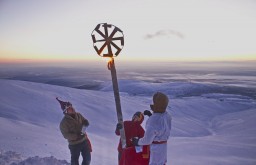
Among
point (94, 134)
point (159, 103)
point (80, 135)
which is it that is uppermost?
point (159, 103)

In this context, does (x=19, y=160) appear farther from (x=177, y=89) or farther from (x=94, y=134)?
(x=177, y=89)

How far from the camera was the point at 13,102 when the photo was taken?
49.4 feet

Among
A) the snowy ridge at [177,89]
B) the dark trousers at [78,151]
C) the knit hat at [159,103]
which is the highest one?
the knit hat at [159,103]

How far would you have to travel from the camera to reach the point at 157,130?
13.1 feet

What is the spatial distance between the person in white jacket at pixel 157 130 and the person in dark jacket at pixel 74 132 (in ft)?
4.67

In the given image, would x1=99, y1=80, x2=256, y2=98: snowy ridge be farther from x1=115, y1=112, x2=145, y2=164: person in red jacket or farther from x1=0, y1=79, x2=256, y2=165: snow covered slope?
x1=115, y1=112, x2=145, y2=164: person in red jacket

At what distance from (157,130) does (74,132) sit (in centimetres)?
187

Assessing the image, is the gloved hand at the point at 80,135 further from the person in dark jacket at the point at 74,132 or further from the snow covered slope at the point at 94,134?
the snow covered slope at the point at 94,134

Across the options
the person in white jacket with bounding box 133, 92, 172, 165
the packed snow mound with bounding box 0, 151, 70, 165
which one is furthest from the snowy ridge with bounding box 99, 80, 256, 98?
the person in white jacket with bounding box 133, 92, 172, 165

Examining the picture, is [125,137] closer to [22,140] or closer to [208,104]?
[22,140]

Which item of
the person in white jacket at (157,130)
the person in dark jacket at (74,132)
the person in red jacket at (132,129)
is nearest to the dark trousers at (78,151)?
the person in dark jacket at (74,132)

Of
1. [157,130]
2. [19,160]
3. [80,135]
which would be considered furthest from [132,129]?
[19,160]

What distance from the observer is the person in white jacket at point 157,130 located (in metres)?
3.96

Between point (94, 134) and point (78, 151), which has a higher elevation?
point (78, 151)
